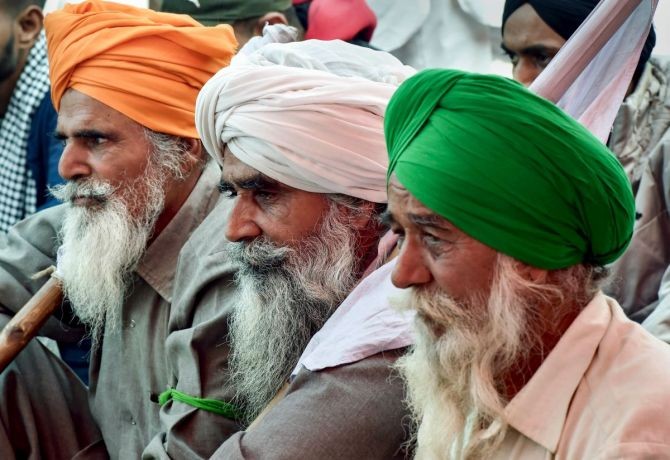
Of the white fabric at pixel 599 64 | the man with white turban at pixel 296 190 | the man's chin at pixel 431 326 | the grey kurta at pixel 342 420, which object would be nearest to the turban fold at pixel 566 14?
the man with white turban at pixel 296 190

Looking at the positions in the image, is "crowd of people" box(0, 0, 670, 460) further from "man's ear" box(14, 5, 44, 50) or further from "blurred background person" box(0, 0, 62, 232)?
"man's ear" box(14, 5, 44, 50)

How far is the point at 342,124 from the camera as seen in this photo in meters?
3.49

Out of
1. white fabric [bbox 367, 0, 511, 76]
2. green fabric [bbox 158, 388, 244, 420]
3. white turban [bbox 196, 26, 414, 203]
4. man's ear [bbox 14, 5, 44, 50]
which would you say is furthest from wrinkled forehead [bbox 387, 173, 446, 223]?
man's ear [bbox 14, 5, 44, 50]

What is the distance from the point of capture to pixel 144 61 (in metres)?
4.48

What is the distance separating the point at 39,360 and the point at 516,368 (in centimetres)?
249

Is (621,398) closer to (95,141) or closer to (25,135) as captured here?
(95,141)

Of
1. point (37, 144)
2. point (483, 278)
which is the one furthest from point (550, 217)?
point (37, 144)

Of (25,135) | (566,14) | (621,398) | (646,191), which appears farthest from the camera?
(25,135)

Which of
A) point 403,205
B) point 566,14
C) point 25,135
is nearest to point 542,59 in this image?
point 566,14

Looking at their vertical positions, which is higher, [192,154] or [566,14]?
[566,14]

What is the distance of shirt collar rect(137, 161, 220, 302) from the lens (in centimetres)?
437

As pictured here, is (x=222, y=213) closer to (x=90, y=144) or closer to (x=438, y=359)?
(x=90, y=144)

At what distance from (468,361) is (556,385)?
21 centimetres

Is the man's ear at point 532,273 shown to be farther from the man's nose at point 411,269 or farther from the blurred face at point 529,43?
the blurred face at point 529,43
